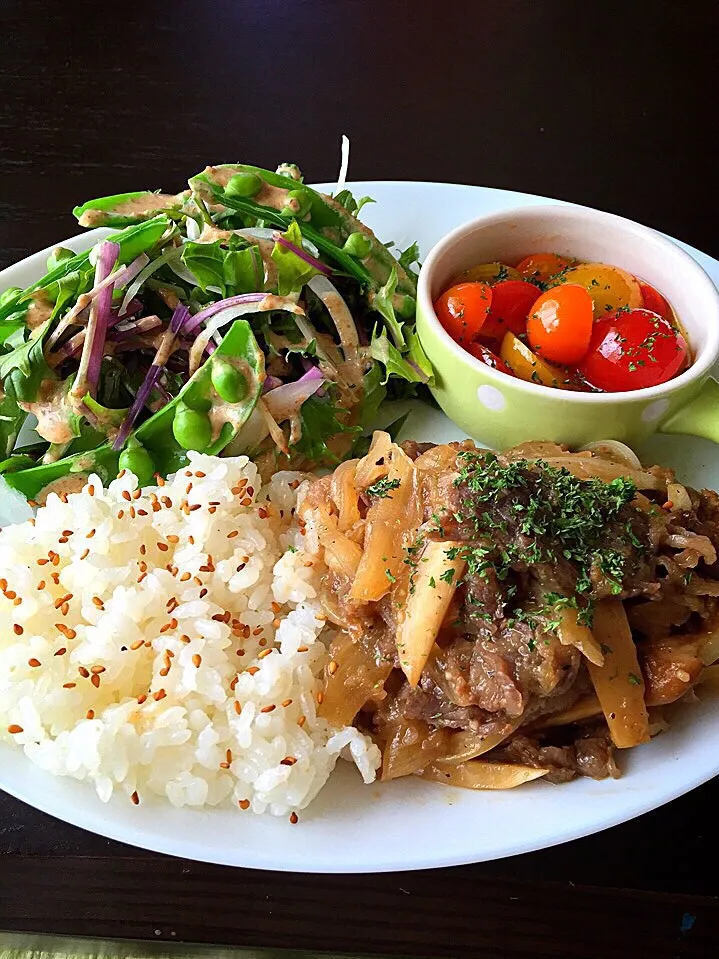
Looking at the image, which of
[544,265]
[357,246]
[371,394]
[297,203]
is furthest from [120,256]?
[544,265]

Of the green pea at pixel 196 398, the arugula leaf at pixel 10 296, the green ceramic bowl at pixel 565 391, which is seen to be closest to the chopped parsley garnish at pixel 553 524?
the green ceramic bowl at pixel 565 391

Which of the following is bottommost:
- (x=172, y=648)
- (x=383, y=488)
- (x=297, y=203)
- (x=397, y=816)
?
(x=397, y=816)

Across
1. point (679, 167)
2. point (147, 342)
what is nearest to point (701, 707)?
point (147, 342)

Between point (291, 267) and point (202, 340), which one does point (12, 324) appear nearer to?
point (202, 340)

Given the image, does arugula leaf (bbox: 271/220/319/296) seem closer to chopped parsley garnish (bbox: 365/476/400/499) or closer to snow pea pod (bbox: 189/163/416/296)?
snow pea pod (bbox: 189/163/416/296)

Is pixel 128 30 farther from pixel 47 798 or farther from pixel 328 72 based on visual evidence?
pixel 47 798

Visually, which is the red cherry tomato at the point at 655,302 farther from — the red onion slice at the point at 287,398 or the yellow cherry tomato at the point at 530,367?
the red onion slice at the point at 287,398
